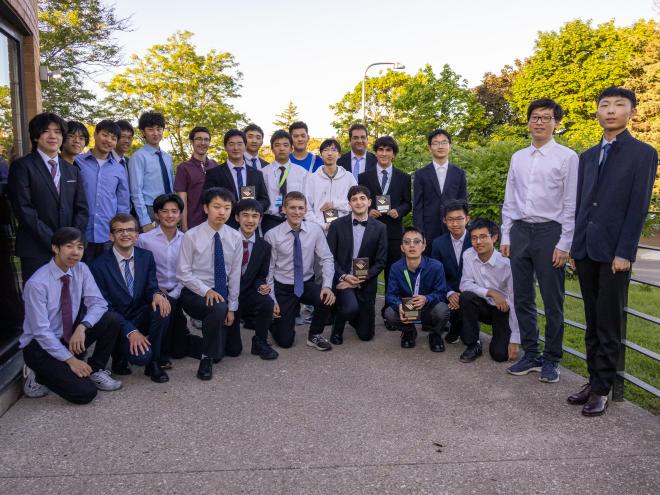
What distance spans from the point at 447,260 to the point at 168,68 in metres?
27.3

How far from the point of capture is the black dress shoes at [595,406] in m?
3.99

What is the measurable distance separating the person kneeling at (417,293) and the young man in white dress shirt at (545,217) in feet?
3.06

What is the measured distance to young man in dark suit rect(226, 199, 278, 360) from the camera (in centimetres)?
555

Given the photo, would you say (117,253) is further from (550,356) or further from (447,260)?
(550,356)

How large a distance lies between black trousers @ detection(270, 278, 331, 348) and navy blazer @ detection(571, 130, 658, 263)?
2.75 meters

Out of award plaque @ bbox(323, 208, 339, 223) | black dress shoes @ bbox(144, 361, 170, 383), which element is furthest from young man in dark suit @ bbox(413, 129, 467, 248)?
black dress shoes @ bbox(144, 361, 170, 383)

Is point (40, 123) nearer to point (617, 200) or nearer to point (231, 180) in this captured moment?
point (231, 180)

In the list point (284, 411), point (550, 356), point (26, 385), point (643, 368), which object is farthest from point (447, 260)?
point (26, 385)

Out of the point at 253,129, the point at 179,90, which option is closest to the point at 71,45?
the point at 179,90

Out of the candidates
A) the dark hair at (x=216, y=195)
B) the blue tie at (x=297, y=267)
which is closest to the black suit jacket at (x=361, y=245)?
the blue tie at (x=297, y=267)

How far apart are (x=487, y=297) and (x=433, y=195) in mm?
1568

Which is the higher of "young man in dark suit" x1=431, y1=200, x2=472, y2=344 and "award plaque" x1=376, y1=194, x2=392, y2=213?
"award plaque" x1=376, y1=194, x2=392, y2=213

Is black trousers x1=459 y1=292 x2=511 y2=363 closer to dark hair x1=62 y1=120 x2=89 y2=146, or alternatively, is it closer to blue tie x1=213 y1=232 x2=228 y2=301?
blue tie x1=213 y1=232 x2=228 y2=301

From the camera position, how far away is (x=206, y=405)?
4.23 metres
